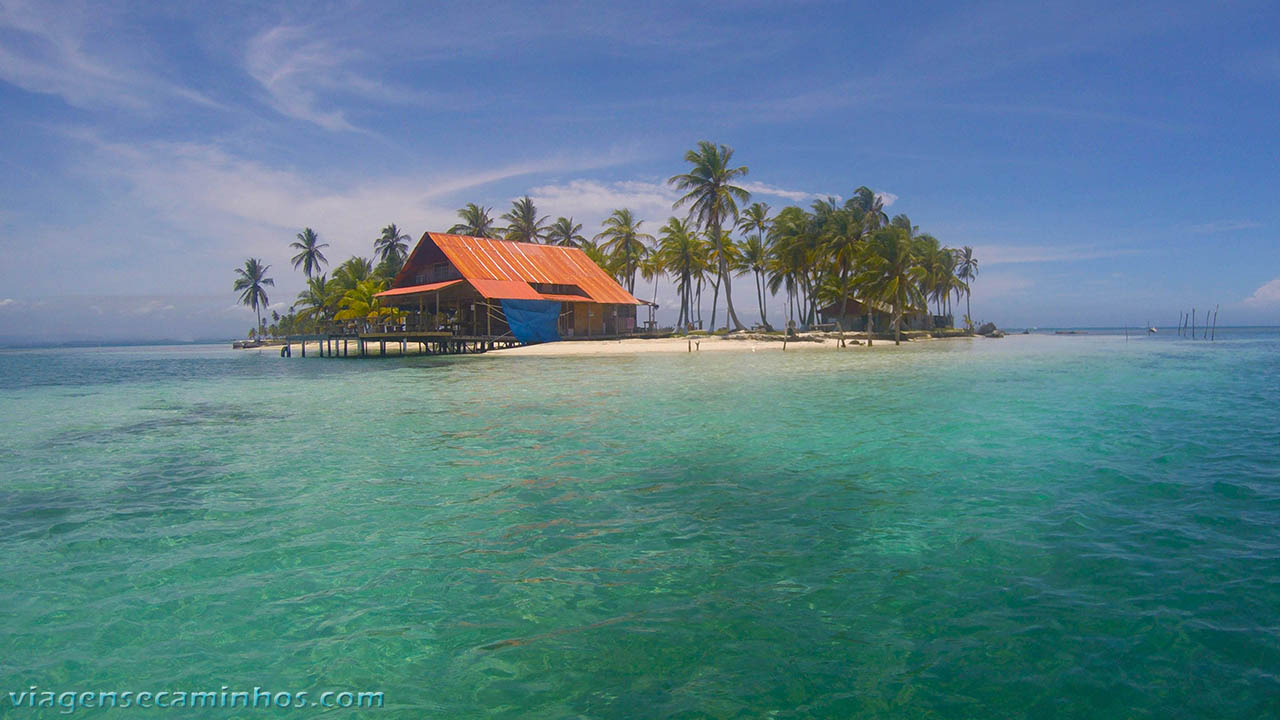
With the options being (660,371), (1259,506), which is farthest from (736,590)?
(660,371)

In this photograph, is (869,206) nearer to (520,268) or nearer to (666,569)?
(520,268)

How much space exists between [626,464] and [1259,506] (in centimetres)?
695

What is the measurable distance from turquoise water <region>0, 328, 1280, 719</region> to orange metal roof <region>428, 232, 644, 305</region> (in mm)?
32009

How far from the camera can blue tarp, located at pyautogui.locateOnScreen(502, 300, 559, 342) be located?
42.5 metres

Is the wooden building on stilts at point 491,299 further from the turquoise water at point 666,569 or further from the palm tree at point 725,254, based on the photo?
the turquoise water at point 666,569

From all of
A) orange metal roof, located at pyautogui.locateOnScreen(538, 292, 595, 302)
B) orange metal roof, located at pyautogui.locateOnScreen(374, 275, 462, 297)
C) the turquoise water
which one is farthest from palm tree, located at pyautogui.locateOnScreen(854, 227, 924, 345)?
the turquoise water

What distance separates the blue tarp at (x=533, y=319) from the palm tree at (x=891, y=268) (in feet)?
76.9

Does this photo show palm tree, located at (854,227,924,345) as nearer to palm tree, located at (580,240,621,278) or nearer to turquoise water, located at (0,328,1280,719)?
palm tree, located at (580,240,621,278)

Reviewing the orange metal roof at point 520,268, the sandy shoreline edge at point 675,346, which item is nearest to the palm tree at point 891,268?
the sandy shoreline edge at point 675,346

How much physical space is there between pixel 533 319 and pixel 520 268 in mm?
5158

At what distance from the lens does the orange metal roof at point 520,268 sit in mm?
43625

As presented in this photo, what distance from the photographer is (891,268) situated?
47.5 m

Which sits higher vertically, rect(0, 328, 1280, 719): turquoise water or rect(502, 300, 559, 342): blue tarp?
rect(502, 300, 559, 342): blue tarp

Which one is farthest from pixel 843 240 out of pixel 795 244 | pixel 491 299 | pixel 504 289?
pixel 491 299
